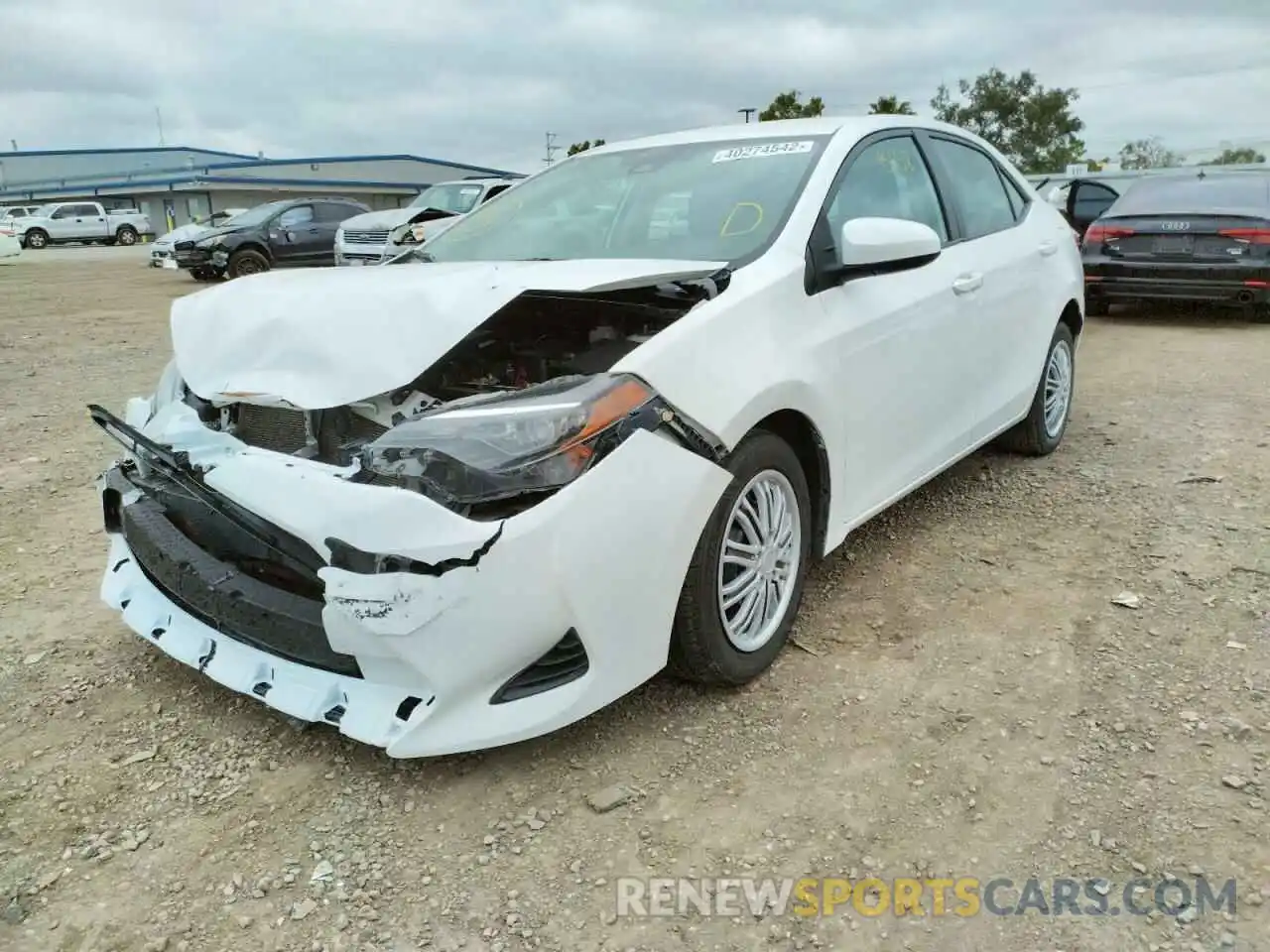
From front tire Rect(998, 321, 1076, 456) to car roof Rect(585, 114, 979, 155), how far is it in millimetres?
1363

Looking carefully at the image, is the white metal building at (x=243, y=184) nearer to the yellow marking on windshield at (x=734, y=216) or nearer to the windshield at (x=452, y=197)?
the windshield at (x=452, y=197)

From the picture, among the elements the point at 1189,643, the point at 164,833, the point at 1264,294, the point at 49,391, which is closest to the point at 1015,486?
the point at 1189,643

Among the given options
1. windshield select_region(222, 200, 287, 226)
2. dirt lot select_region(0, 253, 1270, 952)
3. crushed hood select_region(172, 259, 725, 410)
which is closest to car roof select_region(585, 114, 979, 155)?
crushed hood select_region(172, 259, 725, 410)

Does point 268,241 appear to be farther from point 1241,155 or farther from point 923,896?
point 1241,155

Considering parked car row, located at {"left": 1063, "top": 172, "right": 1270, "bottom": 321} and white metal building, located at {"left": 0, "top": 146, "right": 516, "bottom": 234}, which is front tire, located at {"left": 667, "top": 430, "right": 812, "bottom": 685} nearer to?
parked car row, located at {"left": 1063, "top": 172, "right": 1270, "bottom": 321}

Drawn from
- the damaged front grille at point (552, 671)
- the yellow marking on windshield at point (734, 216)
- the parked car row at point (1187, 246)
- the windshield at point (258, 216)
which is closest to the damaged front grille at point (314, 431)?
the damaged front grille at point (552, 671)

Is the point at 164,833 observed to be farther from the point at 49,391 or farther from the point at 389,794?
the point at 49,391

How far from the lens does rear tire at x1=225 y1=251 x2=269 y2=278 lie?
1697 cm

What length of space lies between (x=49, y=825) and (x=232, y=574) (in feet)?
2.34

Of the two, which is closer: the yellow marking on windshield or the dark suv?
the yellow marking on windshield

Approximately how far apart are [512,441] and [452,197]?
15.2m

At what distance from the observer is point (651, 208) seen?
346 centimetres

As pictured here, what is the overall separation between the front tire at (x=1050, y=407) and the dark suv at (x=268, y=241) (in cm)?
1494

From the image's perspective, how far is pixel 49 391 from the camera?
23.7 feet
